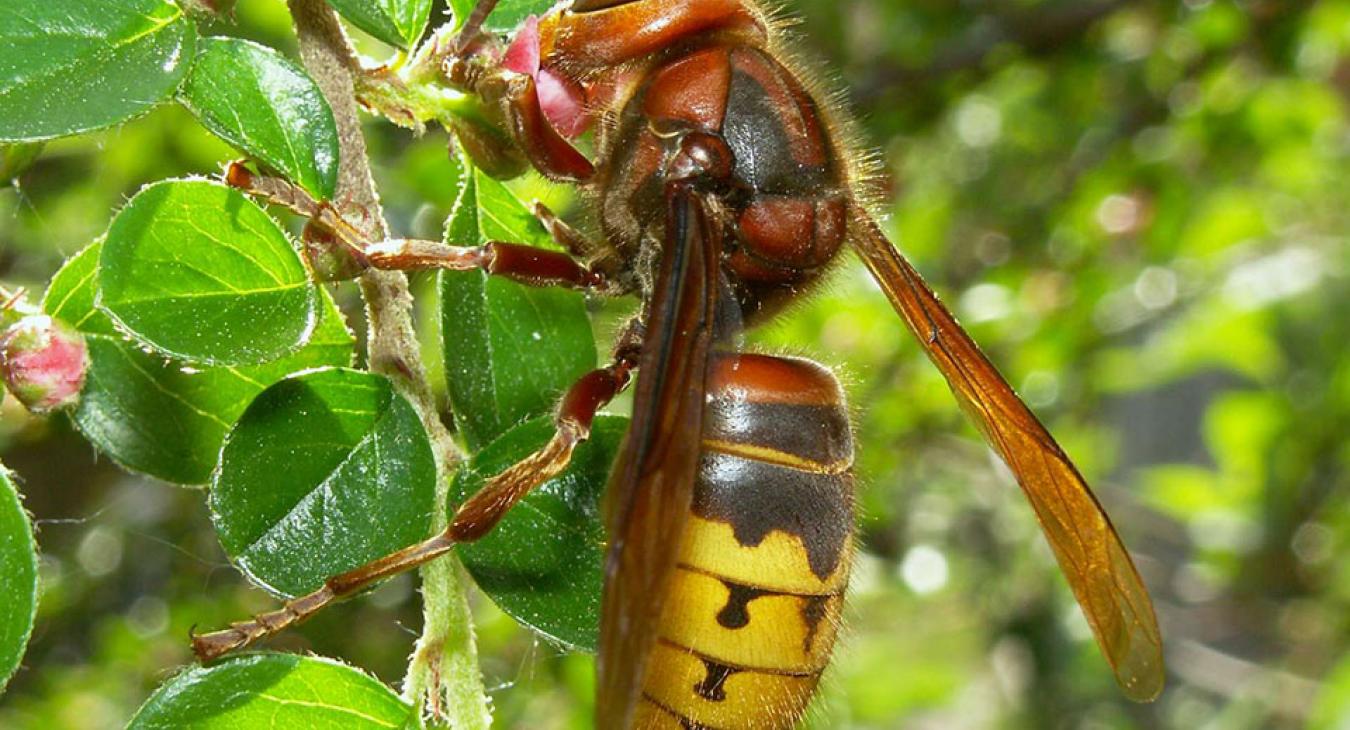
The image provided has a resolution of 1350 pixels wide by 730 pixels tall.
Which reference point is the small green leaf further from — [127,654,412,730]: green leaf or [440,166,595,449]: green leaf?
[127,654,412,730]: green leaf

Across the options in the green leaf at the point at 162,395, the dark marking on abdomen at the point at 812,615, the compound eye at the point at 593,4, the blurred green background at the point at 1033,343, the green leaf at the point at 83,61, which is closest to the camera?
the green leaf at the point at 83,61

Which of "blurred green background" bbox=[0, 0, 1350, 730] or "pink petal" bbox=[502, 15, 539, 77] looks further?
"blurred green background" bbox=[0, 0, 1350, 730]

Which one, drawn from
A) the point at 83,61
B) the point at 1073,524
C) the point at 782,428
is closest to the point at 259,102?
the point at 83,61

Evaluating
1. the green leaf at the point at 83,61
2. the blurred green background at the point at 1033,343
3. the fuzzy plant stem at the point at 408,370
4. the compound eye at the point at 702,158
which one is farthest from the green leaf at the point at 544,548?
the blurred green background at the point at 1033,343

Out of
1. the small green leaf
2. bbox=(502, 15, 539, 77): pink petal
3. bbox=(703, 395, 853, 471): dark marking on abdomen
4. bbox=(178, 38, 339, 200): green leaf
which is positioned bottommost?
bbox=(703, 395, 853, 471): dark marking on abdomen

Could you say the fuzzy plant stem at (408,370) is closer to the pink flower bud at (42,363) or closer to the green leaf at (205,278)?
the green leaf at (205,278)

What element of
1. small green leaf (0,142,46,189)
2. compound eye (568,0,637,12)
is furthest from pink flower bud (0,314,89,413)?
compound eye (568,0,637,12)

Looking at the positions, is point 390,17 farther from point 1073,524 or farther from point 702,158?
point 1073,524
